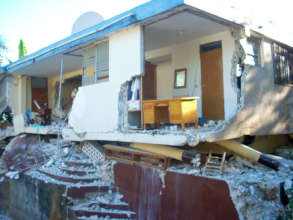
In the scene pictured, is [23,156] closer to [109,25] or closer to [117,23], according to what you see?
[109,25]

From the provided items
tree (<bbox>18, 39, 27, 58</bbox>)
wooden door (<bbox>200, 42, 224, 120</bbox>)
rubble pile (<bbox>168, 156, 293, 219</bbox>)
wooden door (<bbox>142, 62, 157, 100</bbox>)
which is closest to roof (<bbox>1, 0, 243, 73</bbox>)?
wooden door (<bbox>200, 42, 224, 120</bbox>)

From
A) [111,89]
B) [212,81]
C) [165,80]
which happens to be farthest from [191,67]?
Answer: [111,89]

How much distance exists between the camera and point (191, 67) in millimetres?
7656

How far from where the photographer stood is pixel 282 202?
14.1 ft

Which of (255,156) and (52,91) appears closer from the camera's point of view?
(255,156)

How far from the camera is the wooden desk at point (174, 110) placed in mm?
5266

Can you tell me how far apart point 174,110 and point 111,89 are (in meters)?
2.13

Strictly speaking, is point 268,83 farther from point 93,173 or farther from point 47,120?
point 47,120

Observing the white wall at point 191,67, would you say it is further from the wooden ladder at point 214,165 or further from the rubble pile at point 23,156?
the rubble pile at point 23,156

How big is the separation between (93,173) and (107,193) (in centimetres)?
75

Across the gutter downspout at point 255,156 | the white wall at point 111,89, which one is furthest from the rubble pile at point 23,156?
the gutter downspout at point 255,156

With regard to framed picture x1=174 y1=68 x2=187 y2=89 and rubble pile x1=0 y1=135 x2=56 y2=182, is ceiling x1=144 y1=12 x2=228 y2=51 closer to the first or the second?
framed picture x1=174 y1=68 x2=187 y2=89

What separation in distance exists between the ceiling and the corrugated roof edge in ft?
1.74

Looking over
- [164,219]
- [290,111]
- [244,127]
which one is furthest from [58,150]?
[290,111]
